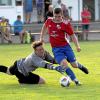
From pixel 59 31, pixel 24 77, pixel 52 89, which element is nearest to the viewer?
pixel 52 89

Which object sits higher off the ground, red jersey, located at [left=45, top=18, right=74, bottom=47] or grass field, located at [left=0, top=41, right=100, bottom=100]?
red jersey, located at [left=45, top=18, right=74, bottom=47]

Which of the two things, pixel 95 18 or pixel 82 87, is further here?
pixel 95 18

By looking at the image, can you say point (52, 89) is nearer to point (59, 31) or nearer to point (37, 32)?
point (59, 31)

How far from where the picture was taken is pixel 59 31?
1283 centimetres

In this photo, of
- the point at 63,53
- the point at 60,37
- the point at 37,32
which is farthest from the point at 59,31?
the point at 37,32

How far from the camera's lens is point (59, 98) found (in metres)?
11.0

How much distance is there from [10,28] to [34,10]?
31.9 feet

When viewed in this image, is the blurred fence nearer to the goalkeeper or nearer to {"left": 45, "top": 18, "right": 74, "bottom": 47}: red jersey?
the goalkeeper

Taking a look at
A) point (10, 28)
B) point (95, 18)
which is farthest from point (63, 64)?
point (95, 18)

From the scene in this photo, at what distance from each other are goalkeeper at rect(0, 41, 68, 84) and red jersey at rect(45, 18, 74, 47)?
1.16ft

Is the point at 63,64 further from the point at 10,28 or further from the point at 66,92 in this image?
the point at 10,28

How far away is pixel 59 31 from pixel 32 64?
0.92 metres

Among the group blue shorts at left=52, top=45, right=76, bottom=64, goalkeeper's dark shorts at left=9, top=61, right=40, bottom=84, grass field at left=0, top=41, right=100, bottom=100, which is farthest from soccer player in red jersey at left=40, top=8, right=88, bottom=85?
goalkeeper's dark shorts at left=9, top=61, right=40, bottom=84

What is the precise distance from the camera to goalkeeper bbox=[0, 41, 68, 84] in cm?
1246
